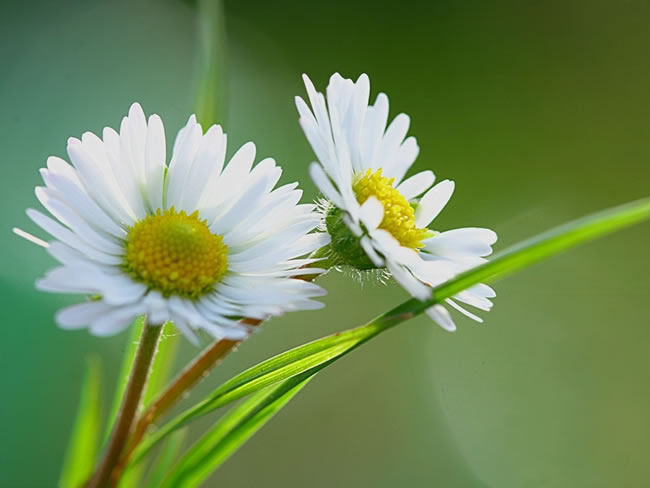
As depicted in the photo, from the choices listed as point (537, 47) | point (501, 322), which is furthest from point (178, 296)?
point (537, 47)

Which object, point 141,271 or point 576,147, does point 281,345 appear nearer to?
point 576,147

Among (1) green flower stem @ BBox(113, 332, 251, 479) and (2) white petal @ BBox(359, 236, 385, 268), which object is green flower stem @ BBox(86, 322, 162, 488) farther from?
(2) white petal @ BBox(359, 236, 385, 268)

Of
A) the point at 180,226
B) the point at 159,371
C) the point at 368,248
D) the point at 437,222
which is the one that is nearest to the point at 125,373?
the point at 159,371

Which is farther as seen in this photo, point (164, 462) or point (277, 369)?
point (164, 462)

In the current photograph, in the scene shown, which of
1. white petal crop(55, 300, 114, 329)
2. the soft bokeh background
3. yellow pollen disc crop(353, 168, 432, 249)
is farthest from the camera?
the soft bokeh background

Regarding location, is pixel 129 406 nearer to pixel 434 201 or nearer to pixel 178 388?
pixel 178 388

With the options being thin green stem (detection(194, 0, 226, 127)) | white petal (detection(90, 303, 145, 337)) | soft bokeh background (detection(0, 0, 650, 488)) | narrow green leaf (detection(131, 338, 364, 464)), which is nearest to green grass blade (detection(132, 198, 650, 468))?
narrow green leaf (detection(131, 338, 364, 464))
